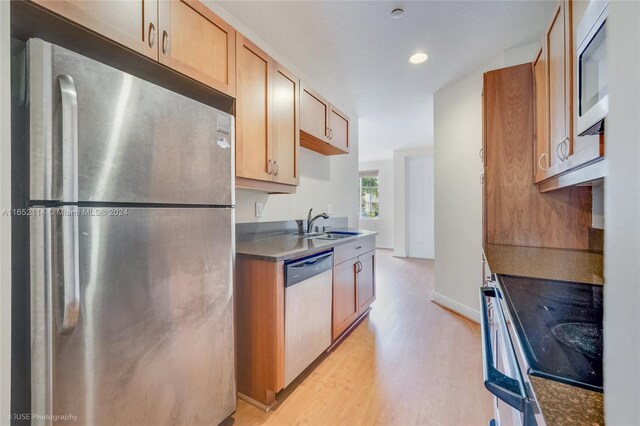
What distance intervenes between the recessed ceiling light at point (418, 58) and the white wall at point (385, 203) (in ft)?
14.0

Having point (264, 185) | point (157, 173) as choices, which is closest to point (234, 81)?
point (264, 185)

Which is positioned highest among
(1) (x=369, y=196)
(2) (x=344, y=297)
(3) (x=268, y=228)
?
(1) (x=369, y=196)

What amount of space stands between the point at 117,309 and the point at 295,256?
0.90 meters

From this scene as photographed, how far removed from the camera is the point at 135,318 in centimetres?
97

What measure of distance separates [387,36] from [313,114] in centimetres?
83

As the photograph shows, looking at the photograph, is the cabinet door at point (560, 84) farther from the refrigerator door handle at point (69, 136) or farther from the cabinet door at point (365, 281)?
the refrigerator door handle at point (69, 136)

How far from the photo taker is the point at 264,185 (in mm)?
1830

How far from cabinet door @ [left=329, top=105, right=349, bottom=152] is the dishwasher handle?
49.2 inches

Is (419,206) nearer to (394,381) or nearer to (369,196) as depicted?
(369,196)

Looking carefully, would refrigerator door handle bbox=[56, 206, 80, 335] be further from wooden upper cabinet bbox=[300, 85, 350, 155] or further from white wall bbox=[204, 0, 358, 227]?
wooden upper cabinet bbox=[300, 85, 350, 155]

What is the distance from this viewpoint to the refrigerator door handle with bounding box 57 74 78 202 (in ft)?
2.53

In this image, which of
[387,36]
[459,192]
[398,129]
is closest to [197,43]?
[387,36]

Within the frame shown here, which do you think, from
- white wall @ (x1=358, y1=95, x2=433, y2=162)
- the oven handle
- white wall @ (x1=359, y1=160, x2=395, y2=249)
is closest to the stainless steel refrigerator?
the oven handle

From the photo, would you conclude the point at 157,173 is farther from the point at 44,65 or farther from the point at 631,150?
the point at 631,150
